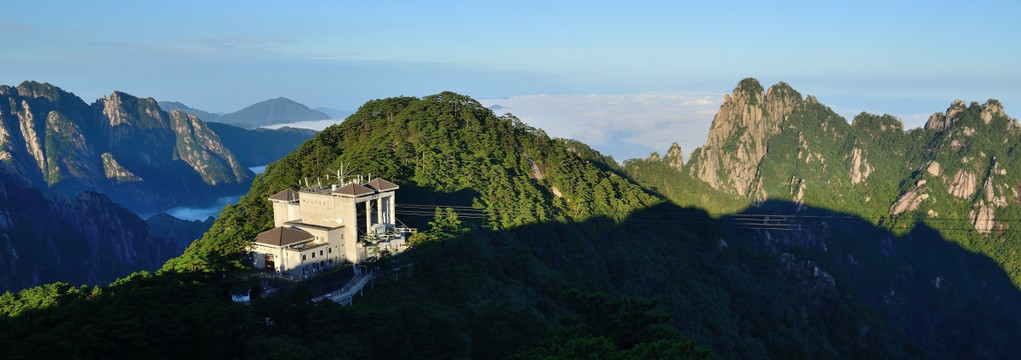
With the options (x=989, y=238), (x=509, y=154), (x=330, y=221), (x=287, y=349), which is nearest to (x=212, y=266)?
(x=330, y=221)

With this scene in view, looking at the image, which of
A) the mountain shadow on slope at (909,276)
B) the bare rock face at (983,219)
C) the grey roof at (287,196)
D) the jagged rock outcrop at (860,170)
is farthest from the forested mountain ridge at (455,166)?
the jagged rock outcrop at (860,170)

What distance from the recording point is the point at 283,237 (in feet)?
140

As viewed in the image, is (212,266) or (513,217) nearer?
(212,266)

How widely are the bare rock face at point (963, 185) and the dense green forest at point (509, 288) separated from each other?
46.0 meters

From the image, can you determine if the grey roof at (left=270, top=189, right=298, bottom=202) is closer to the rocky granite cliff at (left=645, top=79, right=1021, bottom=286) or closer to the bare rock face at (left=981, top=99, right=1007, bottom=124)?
the rocky granite cliff at (left=645, top=79, right=1021, bottom=286)

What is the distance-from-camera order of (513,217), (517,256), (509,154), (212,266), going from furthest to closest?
(509,154) < (513,217) < (517,256) < (212,266)

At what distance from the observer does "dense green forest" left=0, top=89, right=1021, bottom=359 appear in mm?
30391

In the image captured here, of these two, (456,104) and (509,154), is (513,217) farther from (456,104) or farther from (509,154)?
(456,104)

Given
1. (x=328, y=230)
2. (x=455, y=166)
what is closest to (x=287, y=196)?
(x=328, y=230)

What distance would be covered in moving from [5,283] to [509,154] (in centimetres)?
9488

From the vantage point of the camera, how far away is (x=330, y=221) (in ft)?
152

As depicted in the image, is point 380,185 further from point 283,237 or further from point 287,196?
point 283,237

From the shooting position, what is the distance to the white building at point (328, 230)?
140 feet

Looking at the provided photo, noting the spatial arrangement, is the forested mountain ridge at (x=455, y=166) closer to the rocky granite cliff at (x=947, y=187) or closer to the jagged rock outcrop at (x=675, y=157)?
the rocky granite cliff at (x=947, y=187)
